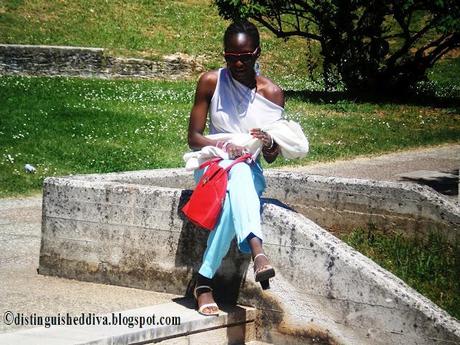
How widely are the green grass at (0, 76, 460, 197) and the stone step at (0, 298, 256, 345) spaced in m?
4.56

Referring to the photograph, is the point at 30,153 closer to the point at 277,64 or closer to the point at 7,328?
the point at 7,328

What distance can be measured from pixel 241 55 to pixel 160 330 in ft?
5.90

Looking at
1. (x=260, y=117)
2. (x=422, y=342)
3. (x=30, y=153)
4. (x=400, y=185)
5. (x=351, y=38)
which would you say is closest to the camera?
(x=422, y=342)

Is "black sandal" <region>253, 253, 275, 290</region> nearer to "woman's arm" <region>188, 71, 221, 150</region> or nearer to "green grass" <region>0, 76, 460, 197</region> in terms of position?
"woman's arm" <region>188, 71, 221, 150</region>

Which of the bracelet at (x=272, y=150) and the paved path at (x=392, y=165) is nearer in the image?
the bracelet at (x=272, y=150)

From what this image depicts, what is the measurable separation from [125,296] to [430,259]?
2.28 meters

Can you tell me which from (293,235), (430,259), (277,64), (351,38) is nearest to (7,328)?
(293,235)

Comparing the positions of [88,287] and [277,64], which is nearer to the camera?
[88,287]

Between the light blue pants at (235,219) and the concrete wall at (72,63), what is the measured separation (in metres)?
15.4

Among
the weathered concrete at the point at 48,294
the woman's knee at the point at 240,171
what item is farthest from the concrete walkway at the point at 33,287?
the woman's knee at the point at 240,171

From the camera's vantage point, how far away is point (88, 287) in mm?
5059

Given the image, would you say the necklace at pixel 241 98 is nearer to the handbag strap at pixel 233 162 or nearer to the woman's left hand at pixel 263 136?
the woman's left hand at pixel 263 136

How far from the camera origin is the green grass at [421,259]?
5.02 m

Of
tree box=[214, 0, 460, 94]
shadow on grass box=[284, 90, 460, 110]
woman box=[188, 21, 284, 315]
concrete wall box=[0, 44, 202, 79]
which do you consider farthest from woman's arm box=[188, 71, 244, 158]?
concrete wall box=[0, 44, 202, 79]
